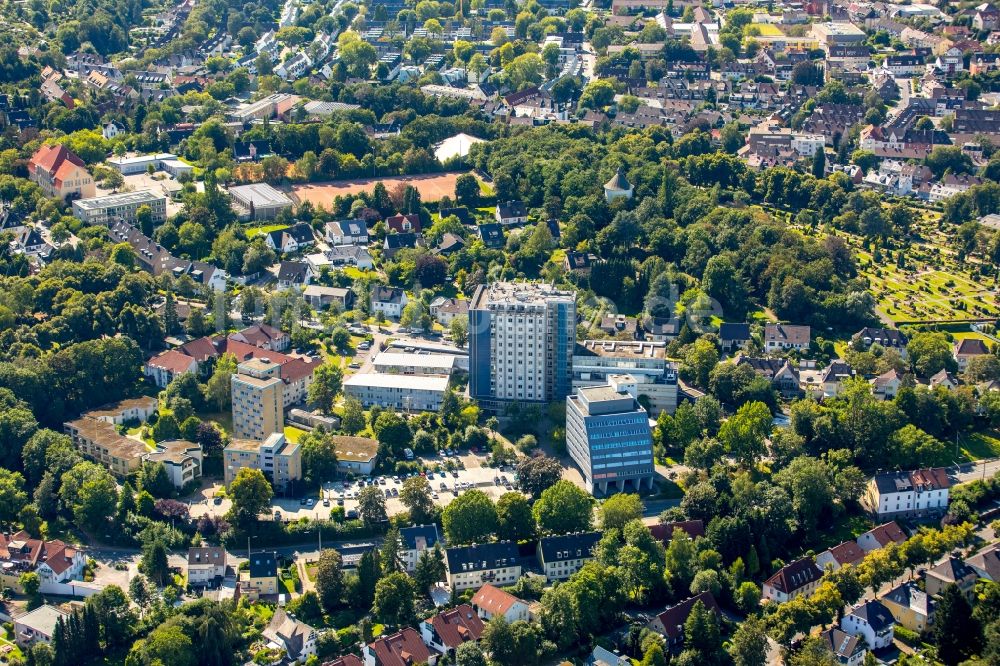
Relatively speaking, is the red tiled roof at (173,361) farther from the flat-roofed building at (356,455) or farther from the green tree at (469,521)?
the green tree at (469,521)

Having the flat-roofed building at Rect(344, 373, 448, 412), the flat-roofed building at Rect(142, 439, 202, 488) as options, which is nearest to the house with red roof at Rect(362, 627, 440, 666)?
the flat-roofed building at Rect(142, 439, 202, 488)

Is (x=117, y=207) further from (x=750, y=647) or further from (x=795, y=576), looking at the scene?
(x=750, y=647)

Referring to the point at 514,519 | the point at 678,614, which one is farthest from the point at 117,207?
the point at 678,614

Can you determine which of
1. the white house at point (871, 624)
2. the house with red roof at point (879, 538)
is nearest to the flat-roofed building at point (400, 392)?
the house with red roof at point (879, 538)

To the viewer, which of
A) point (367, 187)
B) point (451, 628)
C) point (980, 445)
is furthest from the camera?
point (367, 187)

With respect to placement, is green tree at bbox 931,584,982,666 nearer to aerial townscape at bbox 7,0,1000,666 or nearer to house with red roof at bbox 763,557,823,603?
aerial townscape at bbox 7,0,1000,666
